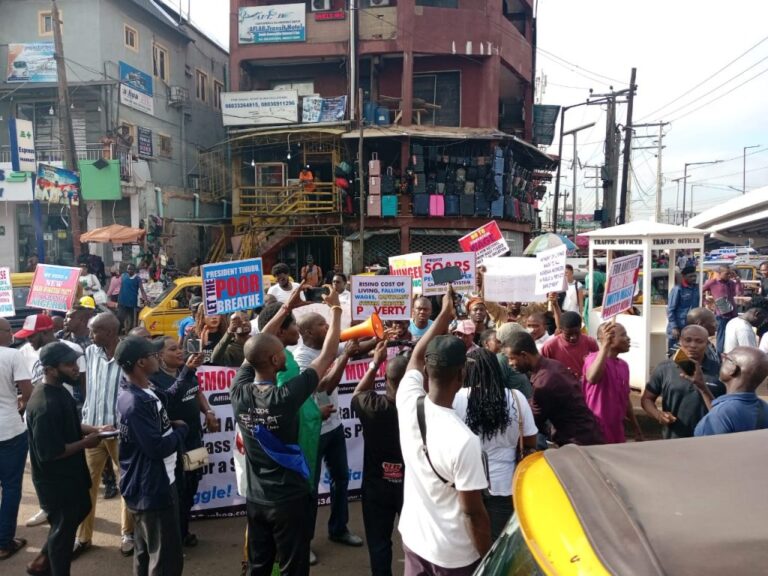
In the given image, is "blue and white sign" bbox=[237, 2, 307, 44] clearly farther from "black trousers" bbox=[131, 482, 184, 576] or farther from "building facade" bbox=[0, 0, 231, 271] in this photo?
"black trousers" bbox=[131, 482, 184, 576]

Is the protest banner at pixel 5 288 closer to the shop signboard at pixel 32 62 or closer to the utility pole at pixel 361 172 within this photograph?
the utility pole at pixel 361 172

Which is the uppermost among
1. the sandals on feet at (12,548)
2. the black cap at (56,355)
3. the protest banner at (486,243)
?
the protest banner at (486,243)

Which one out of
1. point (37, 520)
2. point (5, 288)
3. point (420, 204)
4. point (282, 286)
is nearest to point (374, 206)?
point (420, 204)

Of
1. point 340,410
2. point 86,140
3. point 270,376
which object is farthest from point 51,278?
point 86,140

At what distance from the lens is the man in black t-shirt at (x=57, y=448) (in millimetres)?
3656

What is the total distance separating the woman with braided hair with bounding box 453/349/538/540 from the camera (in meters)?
3.20

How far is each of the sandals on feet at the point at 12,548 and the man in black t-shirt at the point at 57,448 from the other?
1.02 metres

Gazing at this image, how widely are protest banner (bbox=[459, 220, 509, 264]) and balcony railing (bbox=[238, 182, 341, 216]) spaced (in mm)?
14558

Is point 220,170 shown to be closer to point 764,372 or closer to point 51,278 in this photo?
point 51,278

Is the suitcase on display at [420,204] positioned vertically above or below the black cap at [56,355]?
above

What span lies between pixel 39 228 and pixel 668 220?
73015 millimetres

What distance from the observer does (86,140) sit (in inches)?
903

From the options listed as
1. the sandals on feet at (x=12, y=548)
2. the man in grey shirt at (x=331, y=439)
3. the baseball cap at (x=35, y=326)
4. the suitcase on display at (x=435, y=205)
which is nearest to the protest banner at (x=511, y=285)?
the man in grey shirt at (x=331, y=439)

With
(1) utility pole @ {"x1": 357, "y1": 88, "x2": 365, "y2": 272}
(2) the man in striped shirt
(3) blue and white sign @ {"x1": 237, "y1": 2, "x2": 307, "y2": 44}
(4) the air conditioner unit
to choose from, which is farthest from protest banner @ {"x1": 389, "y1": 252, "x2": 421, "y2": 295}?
(4) the air conditioner unit
